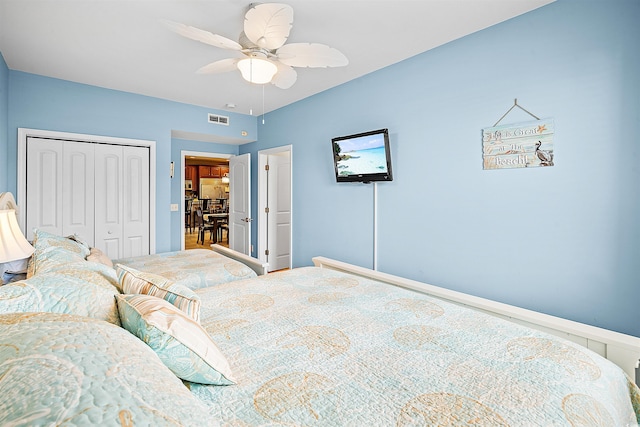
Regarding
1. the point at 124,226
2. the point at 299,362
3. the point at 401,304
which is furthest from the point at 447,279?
the point at 124,226

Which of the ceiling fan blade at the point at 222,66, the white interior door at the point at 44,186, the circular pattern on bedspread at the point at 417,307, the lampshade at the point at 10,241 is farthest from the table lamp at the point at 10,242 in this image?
→ the white interior door at the point at 44,186

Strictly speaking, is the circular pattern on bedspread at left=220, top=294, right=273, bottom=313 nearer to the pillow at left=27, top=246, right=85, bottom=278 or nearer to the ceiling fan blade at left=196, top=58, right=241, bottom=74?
the pillow at left=27, top=246, right=85, bottom=278

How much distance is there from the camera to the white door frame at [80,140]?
3.33 meters

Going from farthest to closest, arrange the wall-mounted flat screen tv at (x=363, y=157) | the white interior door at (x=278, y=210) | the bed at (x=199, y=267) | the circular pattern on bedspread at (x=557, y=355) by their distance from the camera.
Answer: the white interior door at (x=278, y=210) → the wall-mounted flat screen tv at (x=363, y=157) → the bed at (x=199, y=267) → the circular pattern on bedspread at (x=557, y=355)

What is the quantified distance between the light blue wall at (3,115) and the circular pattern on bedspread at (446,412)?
3880mm

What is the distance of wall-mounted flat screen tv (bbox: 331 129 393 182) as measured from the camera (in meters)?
3.09

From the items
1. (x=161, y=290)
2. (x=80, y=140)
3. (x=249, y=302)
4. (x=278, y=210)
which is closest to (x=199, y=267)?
(x=249, y=302)

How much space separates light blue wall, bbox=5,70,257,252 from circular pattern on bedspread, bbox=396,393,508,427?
13.1 feet

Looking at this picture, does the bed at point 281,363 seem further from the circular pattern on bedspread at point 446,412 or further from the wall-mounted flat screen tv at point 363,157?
the wall-mounted flat screen tv at point 363,157

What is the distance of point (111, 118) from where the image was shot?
12.6 feet

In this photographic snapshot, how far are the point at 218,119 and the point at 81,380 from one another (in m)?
4.64

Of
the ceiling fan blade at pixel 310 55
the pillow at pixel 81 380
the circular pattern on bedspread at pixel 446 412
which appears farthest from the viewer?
the ceiling fan blade at pixel 310 55

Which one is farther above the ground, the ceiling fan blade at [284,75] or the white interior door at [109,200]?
the ceiling fan blade at [284,75]

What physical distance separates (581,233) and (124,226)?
15.1ft
